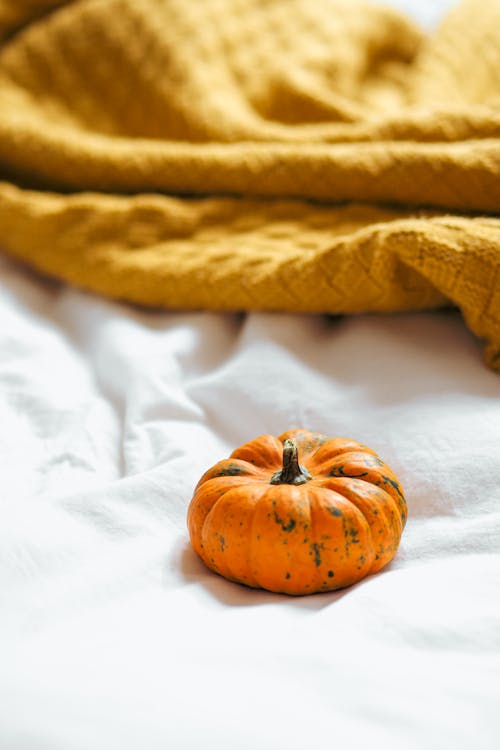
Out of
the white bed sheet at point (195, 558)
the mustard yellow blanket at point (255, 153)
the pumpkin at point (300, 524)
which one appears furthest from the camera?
the mustard yellow blanket at point (255, 153)

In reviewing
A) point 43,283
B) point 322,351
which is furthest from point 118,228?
point 322,351

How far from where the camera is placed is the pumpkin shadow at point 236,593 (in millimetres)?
555

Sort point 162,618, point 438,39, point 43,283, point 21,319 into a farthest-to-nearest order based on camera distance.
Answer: point 438,39 → point 43,283 → point 21,319 → point 162,618

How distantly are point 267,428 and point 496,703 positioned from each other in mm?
419

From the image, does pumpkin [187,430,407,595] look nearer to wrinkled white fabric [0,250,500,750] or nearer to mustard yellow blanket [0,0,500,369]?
wrinkled white fabric [0,250,500,750]

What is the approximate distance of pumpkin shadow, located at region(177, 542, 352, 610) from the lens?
56 centimetres

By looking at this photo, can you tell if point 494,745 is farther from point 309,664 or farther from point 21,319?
point 21,319

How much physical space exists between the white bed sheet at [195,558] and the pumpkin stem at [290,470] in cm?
9

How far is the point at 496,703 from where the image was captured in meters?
0.42

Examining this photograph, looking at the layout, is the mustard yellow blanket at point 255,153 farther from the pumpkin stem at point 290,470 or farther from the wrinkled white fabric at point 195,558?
the pumpkin stem at point 290,470

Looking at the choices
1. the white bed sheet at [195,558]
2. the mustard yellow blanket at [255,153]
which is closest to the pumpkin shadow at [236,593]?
the white bed sheet at [195,558]

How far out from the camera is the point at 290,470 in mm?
604

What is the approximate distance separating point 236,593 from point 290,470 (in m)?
0.11

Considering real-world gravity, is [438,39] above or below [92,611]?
above
